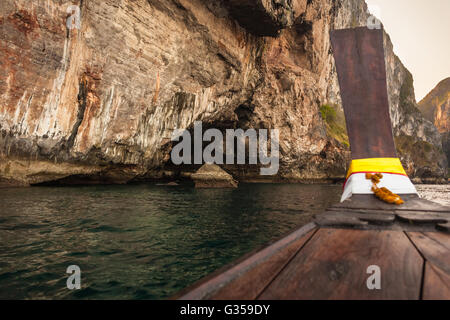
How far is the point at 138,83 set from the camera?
15250 mm

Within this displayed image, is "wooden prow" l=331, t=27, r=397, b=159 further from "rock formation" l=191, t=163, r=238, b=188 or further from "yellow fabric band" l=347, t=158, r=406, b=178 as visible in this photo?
"rock formation" l=191, t=163, r=238, b=188

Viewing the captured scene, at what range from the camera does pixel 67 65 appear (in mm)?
12297

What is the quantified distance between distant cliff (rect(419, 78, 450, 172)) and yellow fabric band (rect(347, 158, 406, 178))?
12514cm

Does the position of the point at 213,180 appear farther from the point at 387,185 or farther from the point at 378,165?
the point at 387,185

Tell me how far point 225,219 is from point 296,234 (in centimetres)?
484

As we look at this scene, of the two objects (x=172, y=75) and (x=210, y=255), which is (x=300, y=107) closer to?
(x=172, y=75)

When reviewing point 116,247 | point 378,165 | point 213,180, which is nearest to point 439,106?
point 213,180

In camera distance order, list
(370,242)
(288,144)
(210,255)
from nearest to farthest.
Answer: (370,242)
(210,255)
(288,144)

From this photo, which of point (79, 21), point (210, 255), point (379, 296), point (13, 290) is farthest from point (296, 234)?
point (79, 21)

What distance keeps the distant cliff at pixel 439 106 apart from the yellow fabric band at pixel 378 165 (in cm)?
12514

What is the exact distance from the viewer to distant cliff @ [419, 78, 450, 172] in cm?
10231

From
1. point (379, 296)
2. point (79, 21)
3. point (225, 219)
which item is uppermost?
point (79, 21)

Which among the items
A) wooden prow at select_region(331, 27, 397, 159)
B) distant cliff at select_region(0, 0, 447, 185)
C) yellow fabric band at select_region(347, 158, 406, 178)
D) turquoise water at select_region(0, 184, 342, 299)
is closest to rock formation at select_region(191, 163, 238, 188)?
distant cliff at select_region(0, 0, 447, 185)

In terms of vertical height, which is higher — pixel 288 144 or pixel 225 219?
pixel 288 144
